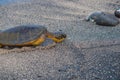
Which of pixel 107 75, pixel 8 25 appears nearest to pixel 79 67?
pixel 107 75

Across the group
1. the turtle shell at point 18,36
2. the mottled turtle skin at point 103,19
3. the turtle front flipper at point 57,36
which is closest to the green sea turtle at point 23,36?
the turtle shell at point 18,36

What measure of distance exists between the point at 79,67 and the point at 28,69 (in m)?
0.64

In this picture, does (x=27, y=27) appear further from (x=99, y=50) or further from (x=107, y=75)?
(x=107, y=75)

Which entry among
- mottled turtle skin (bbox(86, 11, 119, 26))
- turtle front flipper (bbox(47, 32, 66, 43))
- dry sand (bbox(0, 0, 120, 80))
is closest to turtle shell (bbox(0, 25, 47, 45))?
dry sand (bbox(0, 0, 120, 80))

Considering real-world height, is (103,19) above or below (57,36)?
below

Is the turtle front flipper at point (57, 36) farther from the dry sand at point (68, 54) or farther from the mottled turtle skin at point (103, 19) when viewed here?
the mottled turtle skin at point (103, 19)

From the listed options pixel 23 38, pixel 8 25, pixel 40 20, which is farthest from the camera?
pixel 40 20

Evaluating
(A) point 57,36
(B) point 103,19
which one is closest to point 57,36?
(A) point 57,36

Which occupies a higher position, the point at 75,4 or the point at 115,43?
the point at 115,43

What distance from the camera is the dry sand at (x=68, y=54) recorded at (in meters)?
3.56

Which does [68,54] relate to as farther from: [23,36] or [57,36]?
[23,36]

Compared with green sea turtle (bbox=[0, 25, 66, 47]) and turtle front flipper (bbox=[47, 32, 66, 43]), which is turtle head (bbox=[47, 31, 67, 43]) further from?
green sea turtle (bbox=[0, 25, 66, 47])

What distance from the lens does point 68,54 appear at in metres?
4.28

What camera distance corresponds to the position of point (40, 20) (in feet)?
21.0
